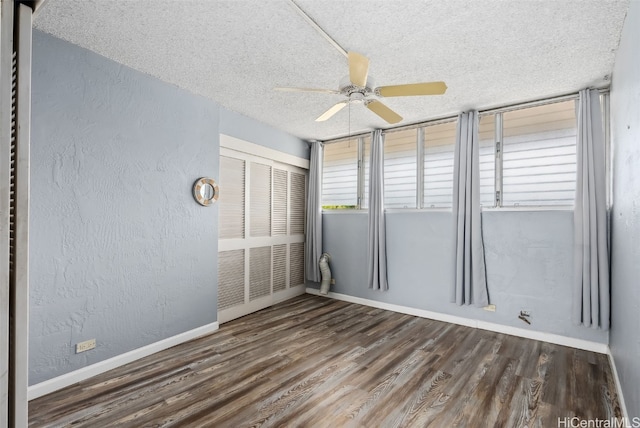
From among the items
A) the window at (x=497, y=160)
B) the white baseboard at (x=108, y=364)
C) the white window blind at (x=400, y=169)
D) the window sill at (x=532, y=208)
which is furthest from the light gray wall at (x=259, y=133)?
the window sill at (x=532, y=208)

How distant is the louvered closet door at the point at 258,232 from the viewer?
3.95 metres

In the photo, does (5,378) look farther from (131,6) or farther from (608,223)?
(608,223)

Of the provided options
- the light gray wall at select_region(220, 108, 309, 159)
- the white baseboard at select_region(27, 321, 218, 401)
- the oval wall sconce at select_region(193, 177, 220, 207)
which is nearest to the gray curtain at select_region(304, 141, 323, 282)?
the light gray wall at select_region(220, 108, 309, 159)

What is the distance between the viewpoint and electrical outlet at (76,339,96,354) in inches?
98.2

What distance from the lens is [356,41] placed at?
92.6 inches

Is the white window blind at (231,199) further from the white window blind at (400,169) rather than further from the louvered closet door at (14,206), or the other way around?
the louvered closet door at (14,206)

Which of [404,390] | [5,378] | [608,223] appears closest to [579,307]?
[608,223]

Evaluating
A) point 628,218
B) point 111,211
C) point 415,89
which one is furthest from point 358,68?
point 111,211

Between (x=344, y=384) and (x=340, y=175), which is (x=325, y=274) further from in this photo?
(x=344, y=384)

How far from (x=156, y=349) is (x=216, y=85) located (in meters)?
2.63

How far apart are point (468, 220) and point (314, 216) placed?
7.58 feet

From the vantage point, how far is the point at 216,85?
10.4 ft

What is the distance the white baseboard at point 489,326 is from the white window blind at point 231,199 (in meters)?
2.00

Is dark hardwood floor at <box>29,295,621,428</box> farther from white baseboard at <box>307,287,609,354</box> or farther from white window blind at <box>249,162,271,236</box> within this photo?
white window blind at <box>249,162,271,236</box>
